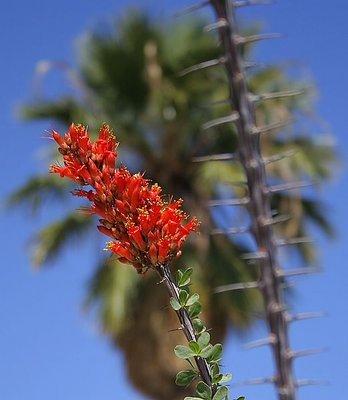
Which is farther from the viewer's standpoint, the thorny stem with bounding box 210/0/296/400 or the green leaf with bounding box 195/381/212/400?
the thorny stem with bounding box 210/0/296/400

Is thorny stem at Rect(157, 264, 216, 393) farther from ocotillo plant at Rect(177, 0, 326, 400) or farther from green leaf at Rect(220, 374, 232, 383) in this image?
ocotillo plant at Rect(177, 0, 326, 400)

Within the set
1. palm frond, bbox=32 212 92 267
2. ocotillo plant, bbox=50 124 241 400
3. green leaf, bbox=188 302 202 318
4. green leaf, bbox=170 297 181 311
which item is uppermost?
ocotillo plant, bbox=50 124 241 400

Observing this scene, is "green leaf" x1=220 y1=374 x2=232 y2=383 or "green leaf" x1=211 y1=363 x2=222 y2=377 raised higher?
"green leaf" x1=211 y1=363 x2=222 y2=377

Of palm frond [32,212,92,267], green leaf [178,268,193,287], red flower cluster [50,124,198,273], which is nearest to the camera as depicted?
red flower cluster [50,124,198,273]

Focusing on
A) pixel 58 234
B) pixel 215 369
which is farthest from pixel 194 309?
pixel 58 234

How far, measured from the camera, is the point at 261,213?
3748 mm

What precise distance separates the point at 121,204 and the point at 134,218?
0.04 meters

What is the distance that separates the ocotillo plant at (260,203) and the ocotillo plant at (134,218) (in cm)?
153

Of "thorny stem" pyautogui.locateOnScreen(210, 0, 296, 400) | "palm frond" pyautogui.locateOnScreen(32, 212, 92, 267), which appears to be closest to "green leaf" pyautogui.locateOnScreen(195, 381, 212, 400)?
"thorny stem" pyautogui.locateOnScreen(210, 0, 296, 400)

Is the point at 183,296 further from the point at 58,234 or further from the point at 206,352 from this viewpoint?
the point at 58,234

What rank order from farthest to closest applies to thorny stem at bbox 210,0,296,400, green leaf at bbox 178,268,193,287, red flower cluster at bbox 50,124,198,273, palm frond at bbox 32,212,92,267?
1. palm frond at bbox 32,212,92,267
2. thorny stem at bbox 210,0,296,400
3. green leaf at bbox 178,268,193,287
4. red flower cluster at bbox 50,124,198,273

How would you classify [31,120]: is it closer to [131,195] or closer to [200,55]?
[200,55]

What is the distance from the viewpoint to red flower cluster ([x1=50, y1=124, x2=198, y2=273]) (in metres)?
2.05

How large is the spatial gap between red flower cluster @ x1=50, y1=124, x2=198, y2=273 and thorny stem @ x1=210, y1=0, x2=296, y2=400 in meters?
1.63
